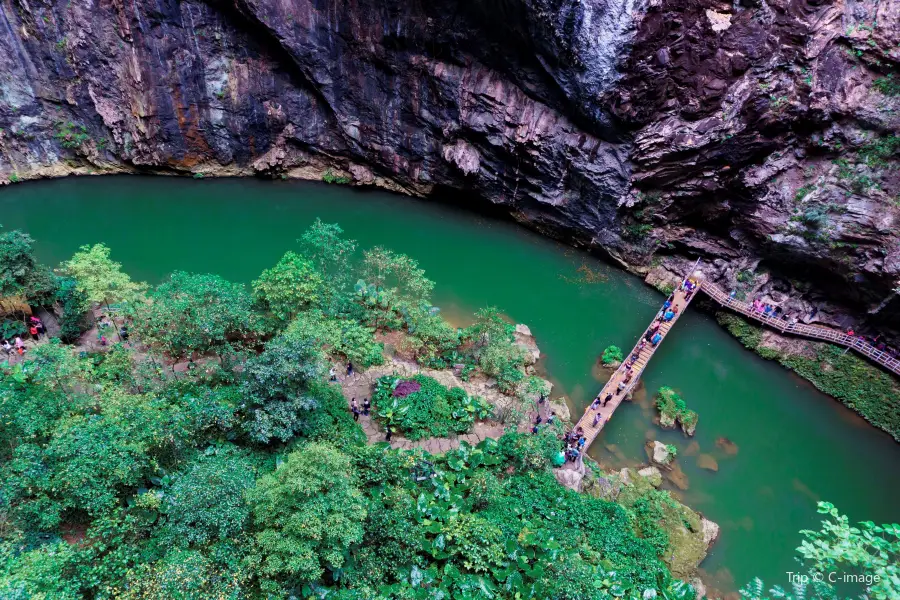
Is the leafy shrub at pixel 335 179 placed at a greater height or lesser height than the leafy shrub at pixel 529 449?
greater

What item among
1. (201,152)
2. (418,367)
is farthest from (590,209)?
(201,152)

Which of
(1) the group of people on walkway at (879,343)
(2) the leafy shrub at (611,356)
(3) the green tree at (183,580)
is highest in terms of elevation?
(1) the group of people on walkway at (879,343)

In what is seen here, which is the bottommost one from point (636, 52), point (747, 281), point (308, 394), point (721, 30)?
point (308, 394)

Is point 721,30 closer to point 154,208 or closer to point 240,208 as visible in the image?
point 240,208

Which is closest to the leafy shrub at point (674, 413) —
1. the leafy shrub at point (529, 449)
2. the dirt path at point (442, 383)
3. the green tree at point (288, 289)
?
the dirt path at point (442, 383)

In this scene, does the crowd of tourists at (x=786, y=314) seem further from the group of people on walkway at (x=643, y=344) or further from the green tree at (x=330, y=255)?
the green tree at (x=330, y=255)

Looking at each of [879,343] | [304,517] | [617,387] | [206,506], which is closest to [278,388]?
[206,506]
